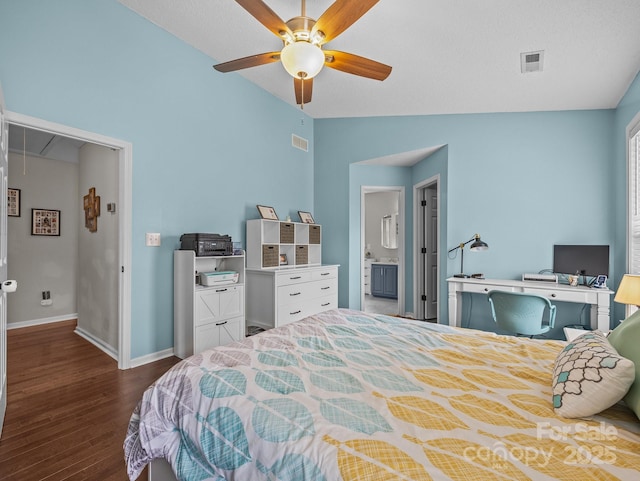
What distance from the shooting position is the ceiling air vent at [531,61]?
2717mm

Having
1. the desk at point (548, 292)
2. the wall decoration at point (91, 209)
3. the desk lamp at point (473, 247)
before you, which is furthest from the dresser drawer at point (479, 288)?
the wall decoration at point (91, 209)

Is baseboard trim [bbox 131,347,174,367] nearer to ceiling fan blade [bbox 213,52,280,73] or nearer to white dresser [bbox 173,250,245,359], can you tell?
white dresser [bbox 173,250,245,359]

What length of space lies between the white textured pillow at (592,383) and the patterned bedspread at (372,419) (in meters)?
0.04

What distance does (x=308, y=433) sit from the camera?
0.89m

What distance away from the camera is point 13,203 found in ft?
13.4

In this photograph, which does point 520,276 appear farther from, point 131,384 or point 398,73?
point 131,384

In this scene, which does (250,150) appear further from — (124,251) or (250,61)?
(124,251)

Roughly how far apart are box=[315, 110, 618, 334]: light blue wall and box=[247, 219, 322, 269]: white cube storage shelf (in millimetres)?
1743

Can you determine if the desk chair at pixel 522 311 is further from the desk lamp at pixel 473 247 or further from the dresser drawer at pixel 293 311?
the dresser drawer at pixel 293 311

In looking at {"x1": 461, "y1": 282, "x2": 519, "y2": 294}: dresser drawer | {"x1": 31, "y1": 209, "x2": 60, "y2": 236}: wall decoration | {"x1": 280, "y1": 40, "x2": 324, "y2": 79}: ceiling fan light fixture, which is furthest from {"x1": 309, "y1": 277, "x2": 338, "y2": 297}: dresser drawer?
{"x1": 31, "y1": 209, "x2": 60, "y2": 236}: wall decoration

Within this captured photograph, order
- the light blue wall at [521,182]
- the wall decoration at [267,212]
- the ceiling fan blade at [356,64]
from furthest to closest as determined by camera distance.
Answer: the wall decoration at [267,212], the light blue wall at [521,182], the ceiling fan blade at [356,64]

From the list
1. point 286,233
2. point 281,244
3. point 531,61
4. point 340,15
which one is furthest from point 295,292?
point 531,61

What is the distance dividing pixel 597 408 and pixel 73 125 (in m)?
3.36

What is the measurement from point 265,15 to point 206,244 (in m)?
1.91
